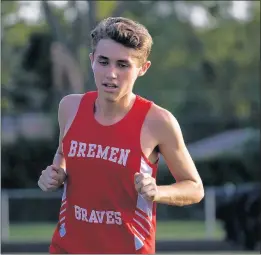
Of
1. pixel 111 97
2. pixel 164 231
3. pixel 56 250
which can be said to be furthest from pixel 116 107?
pixel 164 231

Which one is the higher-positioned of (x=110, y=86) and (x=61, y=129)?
(x=110, y=86)

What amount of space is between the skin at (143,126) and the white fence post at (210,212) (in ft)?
44.7

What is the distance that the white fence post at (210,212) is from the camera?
18.1 m

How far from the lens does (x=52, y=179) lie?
4.29 meters

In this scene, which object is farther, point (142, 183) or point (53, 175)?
point (53, 175)

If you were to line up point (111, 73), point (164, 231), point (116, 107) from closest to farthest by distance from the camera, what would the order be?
point (111, 73), point (116, 107), point (164, 231)

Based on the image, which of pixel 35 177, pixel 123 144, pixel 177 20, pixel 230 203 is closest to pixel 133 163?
pixel 123 144

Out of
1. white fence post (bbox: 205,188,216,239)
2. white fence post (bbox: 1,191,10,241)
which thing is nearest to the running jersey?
white fence post (bbox: 205,188,216,239)

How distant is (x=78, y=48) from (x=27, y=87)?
19.4 ft

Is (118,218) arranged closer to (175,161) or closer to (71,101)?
(175,161)

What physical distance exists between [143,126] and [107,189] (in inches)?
12.6

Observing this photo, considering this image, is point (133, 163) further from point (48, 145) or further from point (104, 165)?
point (48, 145)

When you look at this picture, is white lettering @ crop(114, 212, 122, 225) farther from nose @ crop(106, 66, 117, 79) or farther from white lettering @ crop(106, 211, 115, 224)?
nose @ crop(106, 66, 117, 79)

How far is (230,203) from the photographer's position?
16.8 m
